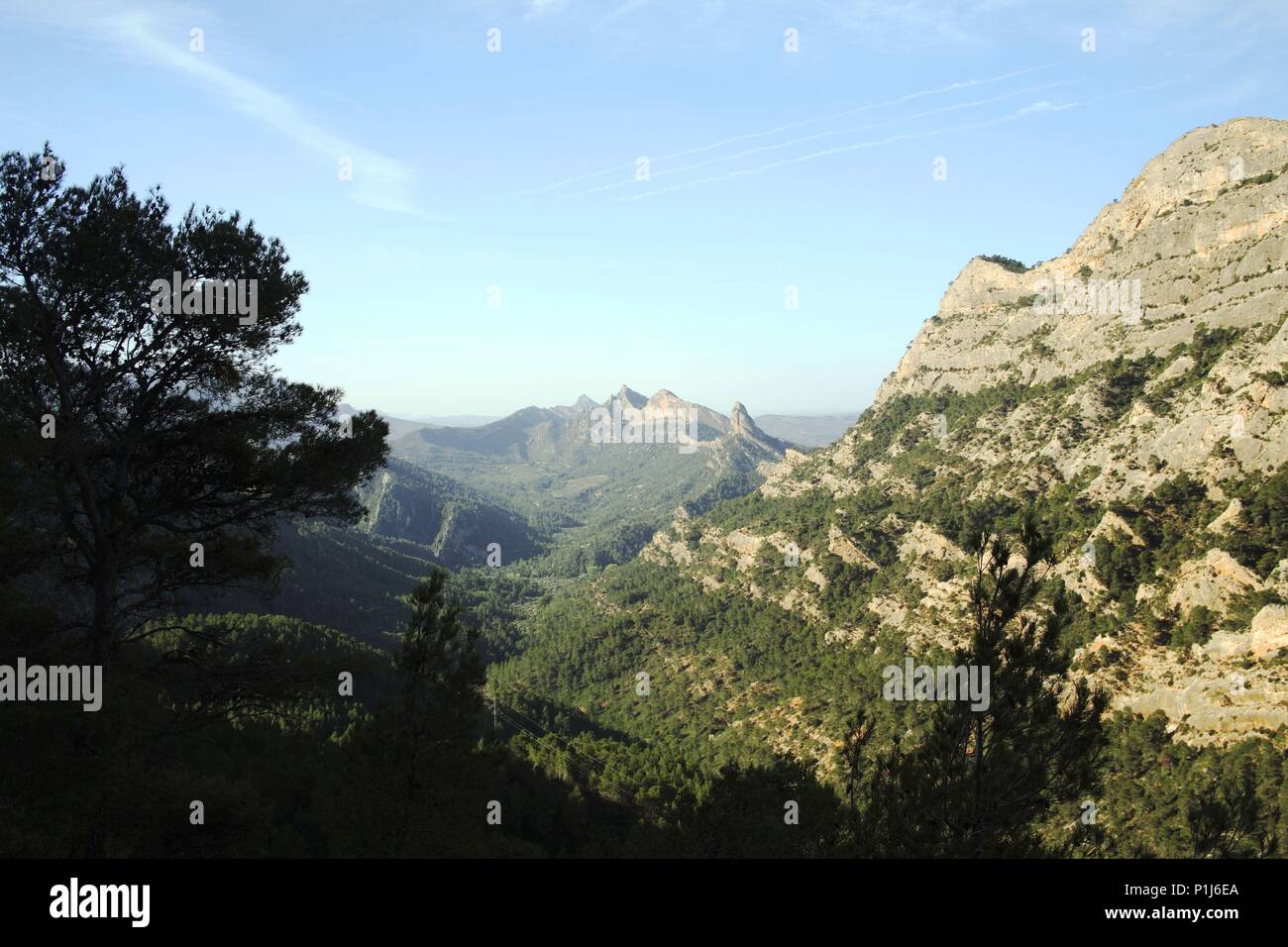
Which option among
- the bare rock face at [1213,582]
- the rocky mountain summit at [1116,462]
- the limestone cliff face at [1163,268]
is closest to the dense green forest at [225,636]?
the rocky mountain summit at [1116,462]

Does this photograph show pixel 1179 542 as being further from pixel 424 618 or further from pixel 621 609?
pixel 621 609

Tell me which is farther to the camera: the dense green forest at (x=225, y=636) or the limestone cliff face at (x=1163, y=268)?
the limestone cliff face at (x=1163, y=268)

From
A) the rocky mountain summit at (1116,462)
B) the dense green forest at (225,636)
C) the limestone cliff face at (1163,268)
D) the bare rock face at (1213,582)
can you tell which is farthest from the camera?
the limestone cliff face at (1163,268)

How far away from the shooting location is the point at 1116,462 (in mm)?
74688

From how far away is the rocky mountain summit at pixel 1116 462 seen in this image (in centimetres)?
5031

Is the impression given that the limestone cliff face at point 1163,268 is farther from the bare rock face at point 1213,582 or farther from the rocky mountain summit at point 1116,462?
the bare rock face at point 1213,582

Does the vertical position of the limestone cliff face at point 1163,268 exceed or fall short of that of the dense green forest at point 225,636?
it exceeds it

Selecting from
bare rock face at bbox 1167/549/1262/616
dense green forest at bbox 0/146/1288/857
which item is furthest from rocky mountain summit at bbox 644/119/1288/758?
dense green forest at bbox 0/146/1288/857

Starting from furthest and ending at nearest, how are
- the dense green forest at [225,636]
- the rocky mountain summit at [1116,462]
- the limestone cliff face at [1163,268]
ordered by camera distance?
1. the limestone cliff face at [1163,268]
2. the rocky mountain summit at [1116,462]
3. the dense green forest at [225,636]

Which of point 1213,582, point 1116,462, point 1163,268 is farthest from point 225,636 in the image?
point 1163,268

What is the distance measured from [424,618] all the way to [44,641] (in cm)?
715

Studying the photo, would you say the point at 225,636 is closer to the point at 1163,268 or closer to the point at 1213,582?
the point at 1213,582

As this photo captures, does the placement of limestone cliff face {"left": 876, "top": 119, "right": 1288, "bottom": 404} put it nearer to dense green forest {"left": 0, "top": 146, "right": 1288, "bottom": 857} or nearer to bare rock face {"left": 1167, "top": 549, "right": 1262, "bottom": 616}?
bare rock face {"left": 1167, "top": 549, "right": 1262, "bottom": 616}
